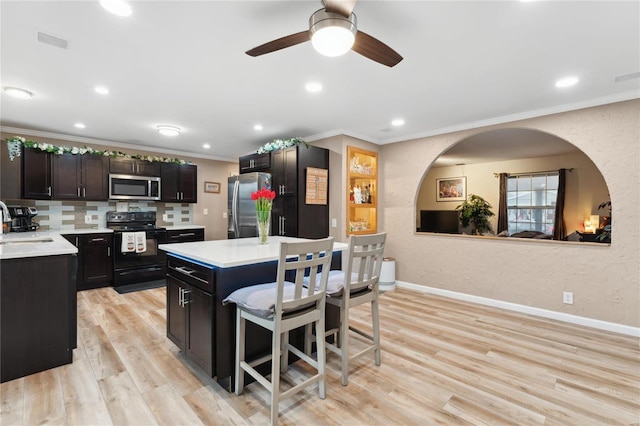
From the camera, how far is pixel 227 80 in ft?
9.20

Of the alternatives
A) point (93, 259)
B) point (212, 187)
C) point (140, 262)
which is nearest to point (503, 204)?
point (212, 187)

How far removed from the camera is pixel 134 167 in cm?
515

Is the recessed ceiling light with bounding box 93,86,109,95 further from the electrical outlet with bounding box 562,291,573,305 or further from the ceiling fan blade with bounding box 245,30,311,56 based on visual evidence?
the electrical outlet with bounding box 562,291,573,305

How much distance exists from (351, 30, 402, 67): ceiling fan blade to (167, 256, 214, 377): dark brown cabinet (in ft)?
5.65

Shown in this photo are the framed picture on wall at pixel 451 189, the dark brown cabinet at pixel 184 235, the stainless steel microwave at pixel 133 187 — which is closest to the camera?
the stainless steel microwave at pixel 133 187

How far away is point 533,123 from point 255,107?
3382mm

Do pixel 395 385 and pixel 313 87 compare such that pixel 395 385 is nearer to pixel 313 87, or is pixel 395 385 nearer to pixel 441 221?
pixel 313 87

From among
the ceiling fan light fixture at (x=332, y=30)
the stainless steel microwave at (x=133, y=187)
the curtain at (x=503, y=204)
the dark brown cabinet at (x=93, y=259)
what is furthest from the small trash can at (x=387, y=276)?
the dark brown cabinet at (x=93, y=259)

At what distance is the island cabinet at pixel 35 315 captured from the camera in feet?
7.11

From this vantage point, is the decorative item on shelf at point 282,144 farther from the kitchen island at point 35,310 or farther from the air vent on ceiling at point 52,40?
the kitchen island at point 35,310

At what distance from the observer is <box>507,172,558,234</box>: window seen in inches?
257

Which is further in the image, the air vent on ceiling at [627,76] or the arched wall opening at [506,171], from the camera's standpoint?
the arched wall opening at [506,171]

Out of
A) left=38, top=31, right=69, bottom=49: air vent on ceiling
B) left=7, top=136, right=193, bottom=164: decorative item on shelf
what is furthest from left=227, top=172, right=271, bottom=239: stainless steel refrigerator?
left=38, top=31, right=69, bottom=49: air vent on ceiling

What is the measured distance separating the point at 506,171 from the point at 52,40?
809 cm
